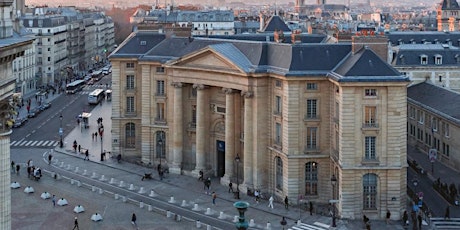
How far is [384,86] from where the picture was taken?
206 ft

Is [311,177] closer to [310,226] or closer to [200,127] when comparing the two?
[310,226]

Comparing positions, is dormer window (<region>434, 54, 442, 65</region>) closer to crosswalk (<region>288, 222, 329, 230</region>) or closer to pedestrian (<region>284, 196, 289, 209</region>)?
pedestrian (<region>284, 196, 289, 209</region>)

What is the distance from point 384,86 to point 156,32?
3877cm

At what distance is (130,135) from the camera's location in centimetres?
9025

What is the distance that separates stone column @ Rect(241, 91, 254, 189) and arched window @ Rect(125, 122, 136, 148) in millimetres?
21516

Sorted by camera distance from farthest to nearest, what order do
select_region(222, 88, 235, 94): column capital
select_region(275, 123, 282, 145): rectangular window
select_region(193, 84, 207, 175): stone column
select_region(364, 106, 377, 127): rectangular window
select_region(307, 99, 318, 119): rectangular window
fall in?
select_region(193, 84, 207, 175): stone column → select_region(222, 88, 235, 94): column capital → select_region(275, 123, 282, 145): rectangular window → select_region(307, 99, 318, 119): rectangular window → select_region(364, 106, 377, 127): rectangular window

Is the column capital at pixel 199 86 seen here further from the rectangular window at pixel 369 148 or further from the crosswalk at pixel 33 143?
the crosswalk at pixel 33 143

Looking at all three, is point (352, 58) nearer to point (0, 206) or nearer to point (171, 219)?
point (171, 219)

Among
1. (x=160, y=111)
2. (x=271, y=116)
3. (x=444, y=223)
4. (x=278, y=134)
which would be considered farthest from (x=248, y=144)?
(x=444, y=223)

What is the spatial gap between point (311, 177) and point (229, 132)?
10499 mm

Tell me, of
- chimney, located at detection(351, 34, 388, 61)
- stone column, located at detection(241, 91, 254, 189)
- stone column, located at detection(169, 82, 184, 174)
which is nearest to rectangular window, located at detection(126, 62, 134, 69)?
stone column, located at detection(169, 82, 184, 174)

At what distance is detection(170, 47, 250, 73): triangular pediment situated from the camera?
72.6 m

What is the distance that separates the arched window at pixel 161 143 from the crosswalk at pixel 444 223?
112 ft

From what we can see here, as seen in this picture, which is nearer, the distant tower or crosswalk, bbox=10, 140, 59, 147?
crosswalk, bbox=10, 140, 59, 147
